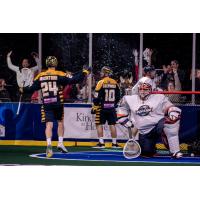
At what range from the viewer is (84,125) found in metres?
16.3

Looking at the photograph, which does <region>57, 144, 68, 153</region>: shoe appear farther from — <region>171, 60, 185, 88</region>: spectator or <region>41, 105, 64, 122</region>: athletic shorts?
<region>171, 60, 185, 88</region>: spectator

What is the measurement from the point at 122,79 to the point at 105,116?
2254 mm

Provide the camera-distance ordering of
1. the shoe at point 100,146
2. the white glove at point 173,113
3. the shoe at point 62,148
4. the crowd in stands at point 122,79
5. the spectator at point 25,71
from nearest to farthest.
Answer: the white glove at point 173,113, the shoe at point 62,148, the shoe at point 100,146, the crowd in stands at point 122,79, the spectator at point 25,71

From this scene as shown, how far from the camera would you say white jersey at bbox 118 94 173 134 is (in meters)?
13.6

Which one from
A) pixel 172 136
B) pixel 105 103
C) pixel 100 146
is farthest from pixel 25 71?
pixel 172 136

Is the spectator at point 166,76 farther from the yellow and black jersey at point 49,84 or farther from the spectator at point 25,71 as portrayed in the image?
the yellow and black jersey at point 49,84

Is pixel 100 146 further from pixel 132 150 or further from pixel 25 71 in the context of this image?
pixel 25 71

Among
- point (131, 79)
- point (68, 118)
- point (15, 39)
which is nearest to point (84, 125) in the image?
point (68, 118)

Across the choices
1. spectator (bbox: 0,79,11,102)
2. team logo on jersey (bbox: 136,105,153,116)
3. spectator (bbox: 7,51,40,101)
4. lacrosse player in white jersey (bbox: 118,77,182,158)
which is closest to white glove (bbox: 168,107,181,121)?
lacrosse player in white jersey (bbox: 118,77,182,158)

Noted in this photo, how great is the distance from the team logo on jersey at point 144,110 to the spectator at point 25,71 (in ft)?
14.8

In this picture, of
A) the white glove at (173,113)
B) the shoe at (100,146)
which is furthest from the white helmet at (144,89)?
the shoe at (100,146)

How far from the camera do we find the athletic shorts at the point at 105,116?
15.9 metres

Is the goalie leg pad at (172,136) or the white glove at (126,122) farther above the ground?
the white glove at (126,122)

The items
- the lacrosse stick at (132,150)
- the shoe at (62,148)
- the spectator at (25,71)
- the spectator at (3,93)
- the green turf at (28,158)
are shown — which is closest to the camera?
the green turf at (28,158)
